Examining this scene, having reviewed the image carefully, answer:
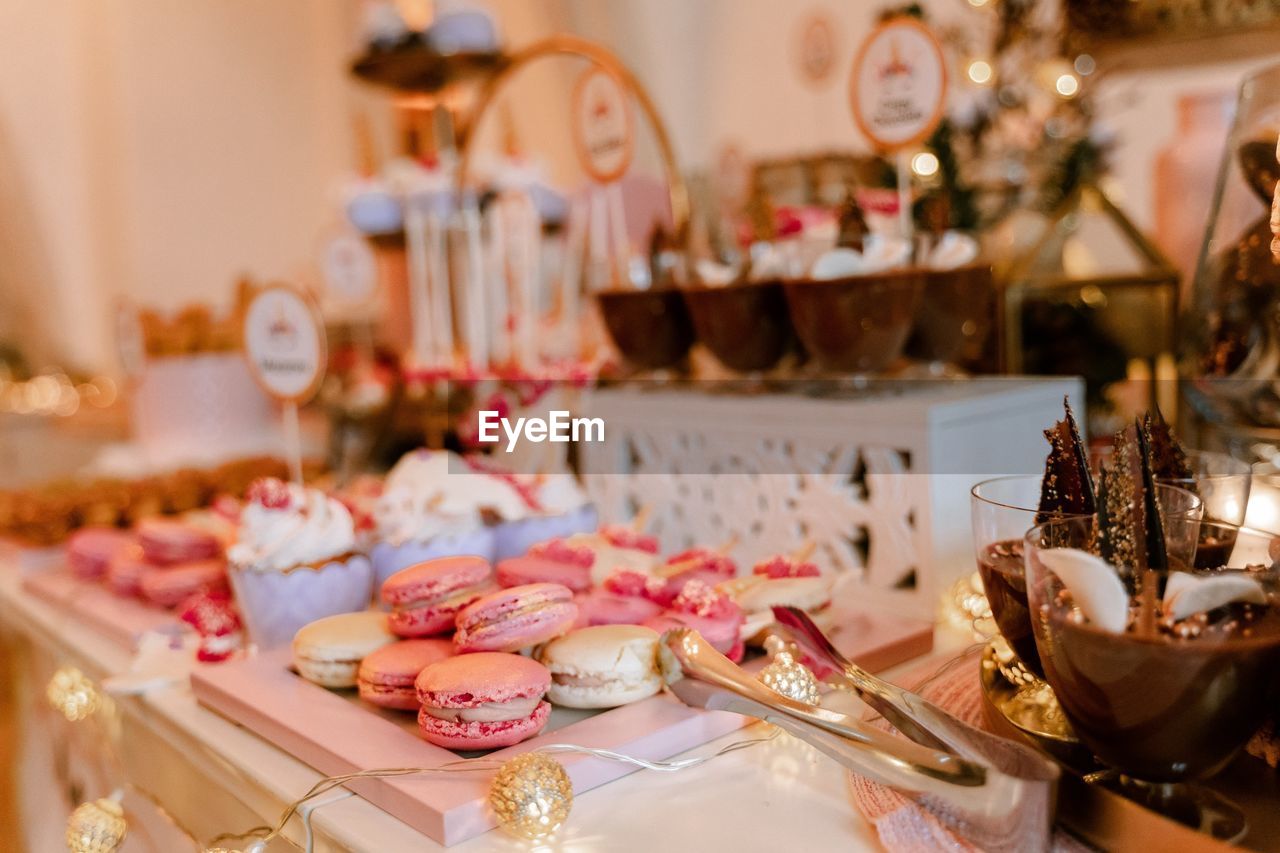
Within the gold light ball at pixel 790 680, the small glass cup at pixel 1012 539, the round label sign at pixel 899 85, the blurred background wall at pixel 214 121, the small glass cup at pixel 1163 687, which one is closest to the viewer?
the small glass cup at pixel 1163 687

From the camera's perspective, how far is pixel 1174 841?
491 millimetres

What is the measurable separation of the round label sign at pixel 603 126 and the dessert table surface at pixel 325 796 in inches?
28.3

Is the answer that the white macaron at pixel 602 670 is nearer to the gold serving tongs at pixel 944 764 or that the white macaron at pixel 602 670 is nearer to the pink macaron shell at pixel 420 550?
the gold serving tongs at pixel 944 764

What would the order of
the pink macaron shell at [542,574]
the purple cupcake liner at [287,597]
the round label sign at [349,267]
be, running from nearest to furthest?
the pink macaron shell at [542,574] → the purple cupcake liner at [287,597] → the round label sign at [349,267]

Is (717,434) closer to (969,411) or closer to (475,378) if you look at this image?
(969,411)

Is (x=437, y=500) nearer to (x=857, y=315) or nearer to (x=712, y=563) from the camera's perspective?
(x=712, y=563)

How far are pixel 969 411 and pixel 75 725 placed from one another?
0.88m

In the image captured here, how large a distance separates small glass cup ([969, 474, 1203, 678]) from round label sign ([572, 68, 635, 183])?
0.77 m

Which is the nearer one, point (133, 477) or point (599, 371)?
point (599, 371)

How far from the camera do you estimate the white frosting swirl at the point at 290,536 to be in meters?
0.92

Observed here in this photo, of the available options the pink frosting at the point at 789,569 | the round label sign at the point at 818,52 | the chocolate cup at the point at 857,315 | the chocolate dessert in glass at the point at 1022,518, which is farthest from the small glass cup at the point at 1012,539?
the round label sign at the point at 818,52

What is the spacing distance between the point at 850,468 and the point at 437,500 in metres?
0.39

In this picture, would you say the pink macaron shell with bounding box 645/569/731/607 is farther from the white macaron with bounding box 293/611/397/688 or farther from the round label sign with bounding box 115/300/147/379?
the round label sign with bounding box 115/300/147/379

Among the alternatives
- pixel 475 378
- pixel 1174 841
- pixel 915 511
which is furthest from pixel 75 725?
pixel 1174 841
